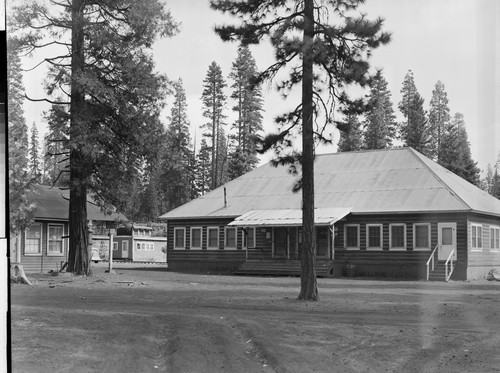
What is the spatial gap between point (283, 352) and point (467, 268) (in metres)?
18.1

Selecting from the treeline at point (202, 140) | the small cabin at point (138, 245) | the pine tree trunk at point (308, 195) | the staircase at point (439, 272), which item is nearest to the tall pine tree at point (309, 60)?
the pine tree trunk at point (308, 195)

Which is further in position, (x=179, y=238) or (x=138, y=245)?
(x=138, y=245)

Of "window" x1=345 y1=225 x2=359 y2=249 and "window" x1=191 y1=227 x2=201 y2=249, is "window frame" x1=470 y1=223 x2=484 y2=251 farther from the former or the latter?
"window" x1=191 y1=227 x2=201 y2=249

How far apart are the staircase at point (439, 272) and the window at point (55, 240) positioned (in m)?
13.9

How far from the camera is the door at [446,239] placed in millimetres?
23203

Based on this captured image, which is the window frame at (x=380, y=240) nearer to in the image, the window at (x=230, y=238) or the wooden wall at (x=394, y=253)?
the wooden wall at (x=394, y=253)

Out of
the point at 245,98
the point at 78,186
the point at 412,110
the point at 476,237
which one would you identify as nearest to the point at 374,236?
the point at 476,237

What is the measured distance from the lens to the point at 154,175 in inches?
148

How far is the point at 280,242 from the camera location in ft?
89.9

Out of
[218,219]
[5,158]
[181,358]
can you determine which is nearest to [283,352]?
[181,358]

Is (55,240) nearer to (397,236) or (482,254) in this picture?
(397,236)

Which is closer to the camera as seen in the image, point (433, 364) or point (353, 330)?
point (433, 364)

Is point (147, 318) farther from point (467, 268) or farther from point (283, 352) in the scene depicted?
point (467, 268)

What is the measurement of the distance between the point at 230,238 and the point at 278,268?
11.8 feet
